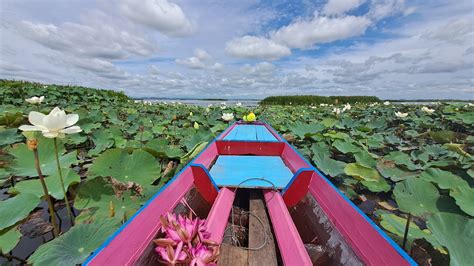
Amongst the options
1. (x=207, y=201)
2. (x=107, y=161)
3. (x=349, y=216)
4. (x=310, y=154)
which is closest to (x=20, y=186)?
(x=107, y=161)

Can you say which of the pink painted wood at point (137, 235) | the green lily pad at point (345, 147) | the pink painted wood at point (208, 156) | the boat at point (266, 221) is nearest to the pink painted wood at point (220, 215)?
the boat at point (266, 221)

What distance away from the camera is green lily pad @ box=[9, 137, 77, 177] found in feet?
5.56

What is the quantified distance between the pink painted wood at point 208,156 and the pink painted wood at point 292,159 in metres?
0.76

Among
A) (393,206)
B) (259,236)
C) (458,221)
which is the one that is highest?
(458,221)

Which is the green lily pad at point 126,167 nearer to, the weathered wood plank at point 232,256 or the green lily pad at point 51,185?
the green lily pad at point 51,185

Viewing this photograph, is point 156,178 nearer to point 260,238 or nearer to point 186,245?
point 260,238

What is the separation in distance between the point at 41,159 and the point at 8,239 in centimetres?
94

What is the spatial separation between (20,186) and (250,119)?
4037 mm

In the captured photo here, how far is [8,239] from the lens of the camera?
3.63 ft

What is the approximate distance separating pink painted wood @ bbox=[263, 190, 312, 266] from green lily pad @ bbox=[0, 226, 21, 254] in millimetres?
1234

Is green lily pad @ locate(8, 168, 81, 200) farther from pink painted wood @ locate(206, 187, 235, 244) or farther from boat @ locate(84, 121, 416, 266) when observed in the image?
pink painted wood @ locate(206, 187, 235, 244)

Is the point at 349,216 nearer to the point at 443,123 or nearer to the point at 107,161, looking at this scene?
the point at 107,161

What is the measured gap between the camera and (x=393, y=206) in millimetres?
1833

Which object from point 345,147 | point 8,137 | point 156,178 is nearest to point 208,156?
point 156,178
